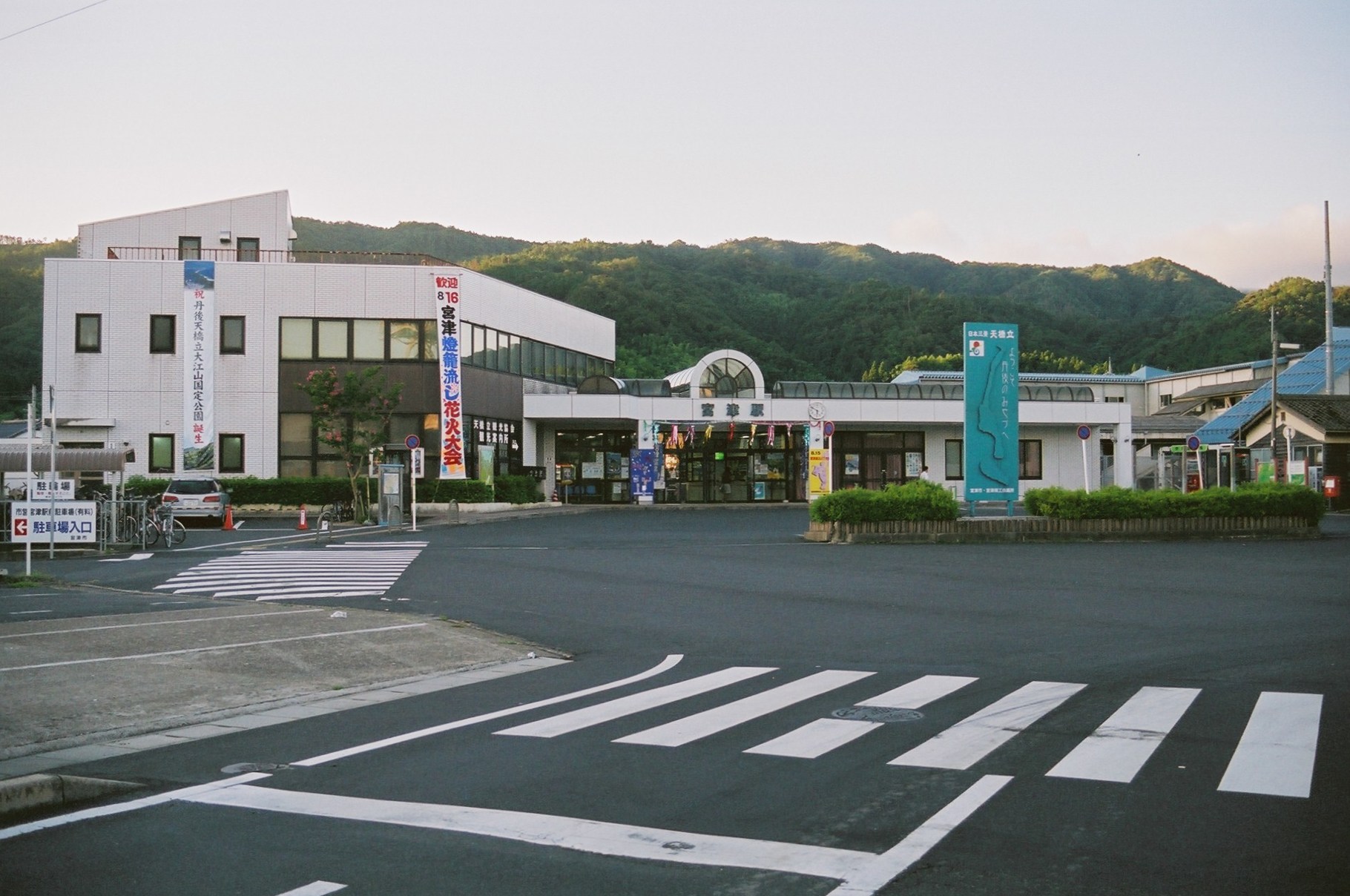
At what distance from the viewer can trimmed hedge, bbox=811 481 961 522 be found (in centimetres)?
2559

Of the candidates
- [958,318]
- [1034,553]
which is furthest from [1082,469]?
[958,318]

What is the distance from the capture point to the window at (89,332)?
126 ft

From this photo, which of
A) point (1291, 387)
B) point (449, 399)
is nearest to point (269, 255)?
point (449, 399)

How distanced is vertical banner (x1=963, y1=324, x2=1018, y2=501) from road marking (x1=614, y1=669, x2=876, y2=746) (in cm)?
2061

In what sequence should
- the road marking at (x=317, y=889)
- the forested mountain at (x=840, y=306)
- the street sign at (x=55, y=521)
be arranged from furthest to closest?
the forested mountain at (x=840, y=306)
the street sign at (x=55, y=521)
the road marking at (x=317, y=889)

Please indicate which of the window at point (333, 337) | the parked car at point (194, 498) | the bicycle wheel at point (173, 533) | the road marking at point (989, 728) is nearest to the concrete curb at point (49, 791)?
the road marking at point (989, 728)

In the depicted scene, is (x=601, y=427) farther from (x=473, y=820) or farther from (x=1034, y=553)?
(x=473, y=820)

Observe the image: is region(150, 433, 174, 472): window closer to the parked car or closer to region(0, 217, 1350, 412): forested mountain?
the parked car

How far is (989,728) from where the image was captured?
23.6 feet

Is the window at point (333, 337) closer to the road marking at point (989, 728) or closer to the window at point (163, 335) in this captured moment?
the window at point (163, 335)

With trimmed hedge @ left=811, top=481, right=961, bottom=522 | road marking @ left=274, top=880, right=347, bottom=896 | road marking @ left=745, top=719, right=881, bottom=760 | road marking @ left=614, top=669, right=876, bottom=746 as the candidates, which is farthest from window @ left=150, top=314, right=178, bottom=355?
road marking @ left=274, top=880, right=347, bottom=896

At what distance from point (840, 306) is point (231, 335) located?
57411mm

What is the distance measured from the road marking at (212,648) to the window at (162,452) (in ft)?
97.2

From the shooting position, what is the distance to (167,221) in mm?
40844
